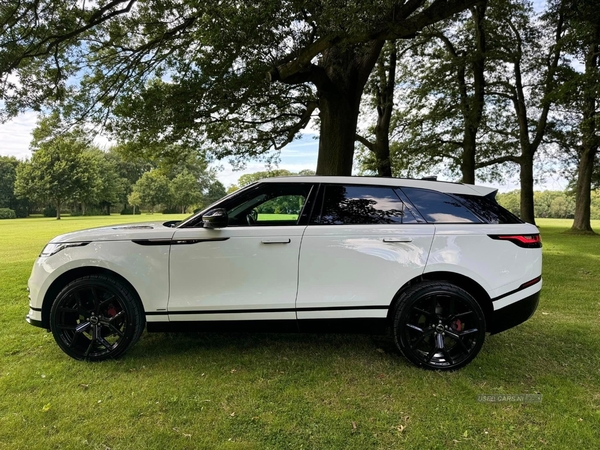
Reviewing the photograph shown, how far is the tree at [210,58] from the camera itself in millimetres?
5469

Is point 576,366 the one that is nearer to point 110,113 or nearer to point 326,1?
point 326,1

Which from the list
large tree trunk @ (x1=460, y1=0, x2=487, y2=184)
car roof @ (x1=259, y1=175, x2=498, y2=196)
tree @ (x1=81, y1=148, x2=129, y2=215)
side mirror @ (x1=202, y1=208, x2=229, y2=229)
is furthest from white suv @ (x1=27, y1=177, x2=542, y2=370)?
tree @ (x1=81, y1=148, x2=129, y2=215)

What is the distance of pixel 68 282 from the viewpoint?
322 cm

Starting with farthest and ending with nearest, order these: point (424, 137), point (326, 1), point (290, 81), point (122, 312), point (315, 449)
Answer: point (424, 137), point (290, 81), point (326, 1), point (122, 312), point (315, 449)

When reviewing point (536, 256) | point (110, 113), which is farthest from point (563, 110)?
point (110, 113)

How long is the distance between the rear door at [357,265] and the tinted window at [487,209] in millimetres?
474

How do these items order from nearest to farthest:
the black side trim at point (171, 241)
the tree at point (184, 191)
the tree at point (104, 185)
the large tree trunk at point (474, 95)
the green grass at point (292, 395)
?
the green grass at point (292, 395), the black side trim at point (171, 241), the large tree trunk at point (474, 95), the tree at point (104, 185), the tree at point (184, 191)

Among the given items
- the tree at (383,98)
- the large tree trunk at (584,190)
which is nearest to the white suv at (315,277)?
the tree at (383,98)

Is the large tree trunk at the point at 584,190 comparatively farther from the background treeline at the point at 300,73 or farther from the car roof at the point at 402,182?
the car roof at the point at 402,182

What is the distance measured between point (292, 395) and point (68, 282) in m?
2.34

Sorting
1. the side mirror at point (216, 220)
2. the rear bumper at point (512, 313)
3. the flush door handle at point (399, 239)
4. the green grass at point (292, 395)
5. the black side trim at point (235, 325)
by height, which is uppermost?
the side mirror at point (216, 220)

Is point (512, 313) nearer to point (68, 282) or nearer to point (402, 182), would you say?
point (402, 182)

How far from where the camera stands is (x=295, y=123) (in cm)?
1180

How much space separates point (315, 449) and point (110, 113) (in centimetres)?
978
